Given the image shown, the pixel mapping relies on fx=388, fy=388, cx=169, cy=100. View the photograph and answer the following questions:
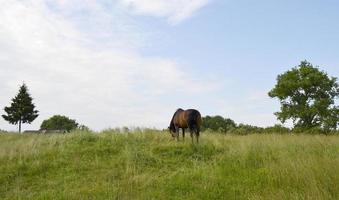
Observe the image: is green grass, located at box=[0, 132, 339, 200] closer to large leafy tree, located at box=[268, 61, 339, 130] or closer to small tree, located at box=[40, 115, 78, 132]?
large leafy tree, located at box=[268, 61, 339, 130]

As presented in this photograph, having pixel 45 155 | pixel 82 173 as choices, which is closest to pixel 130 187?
pixel 82 173

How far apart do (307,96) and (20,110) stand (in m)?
34.4

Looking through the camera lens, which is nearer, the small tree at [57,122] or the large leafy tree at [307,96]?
the large leafy tree at [307,96]

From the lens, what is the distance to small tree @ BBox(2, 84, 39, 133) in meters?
48.9

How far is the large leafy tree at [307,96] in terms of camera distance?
31656 millimetres

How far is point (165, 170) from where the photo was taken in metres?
11.3

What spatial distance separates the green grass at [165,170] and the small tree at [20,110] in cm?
3482

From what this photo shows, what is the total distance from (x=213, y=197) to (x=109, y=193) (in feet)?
7.43

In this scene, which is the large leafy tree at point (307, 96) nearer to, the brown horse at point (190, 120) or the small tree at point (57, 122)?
the brown horse at point (190, 120)

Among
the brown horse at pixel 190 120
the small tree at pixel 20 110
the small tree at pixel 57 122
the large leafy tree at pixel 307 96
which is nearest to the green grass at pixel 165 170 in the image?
the brown horse at pixel 190 120

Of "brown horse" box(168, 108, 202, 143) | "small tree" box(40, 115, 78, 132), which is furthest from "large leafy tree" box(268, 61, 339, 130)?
"small tree" box(40, 115, 78, 132)

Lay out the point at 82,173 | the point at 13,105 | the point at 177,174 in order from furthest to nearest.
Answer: the point at 13,105 → the point at 82,173 → the point at 177,174

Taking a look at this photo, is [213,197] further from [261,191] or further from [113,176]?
[113,176]

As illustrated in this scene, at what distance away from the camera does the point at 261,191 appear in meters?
7.84
